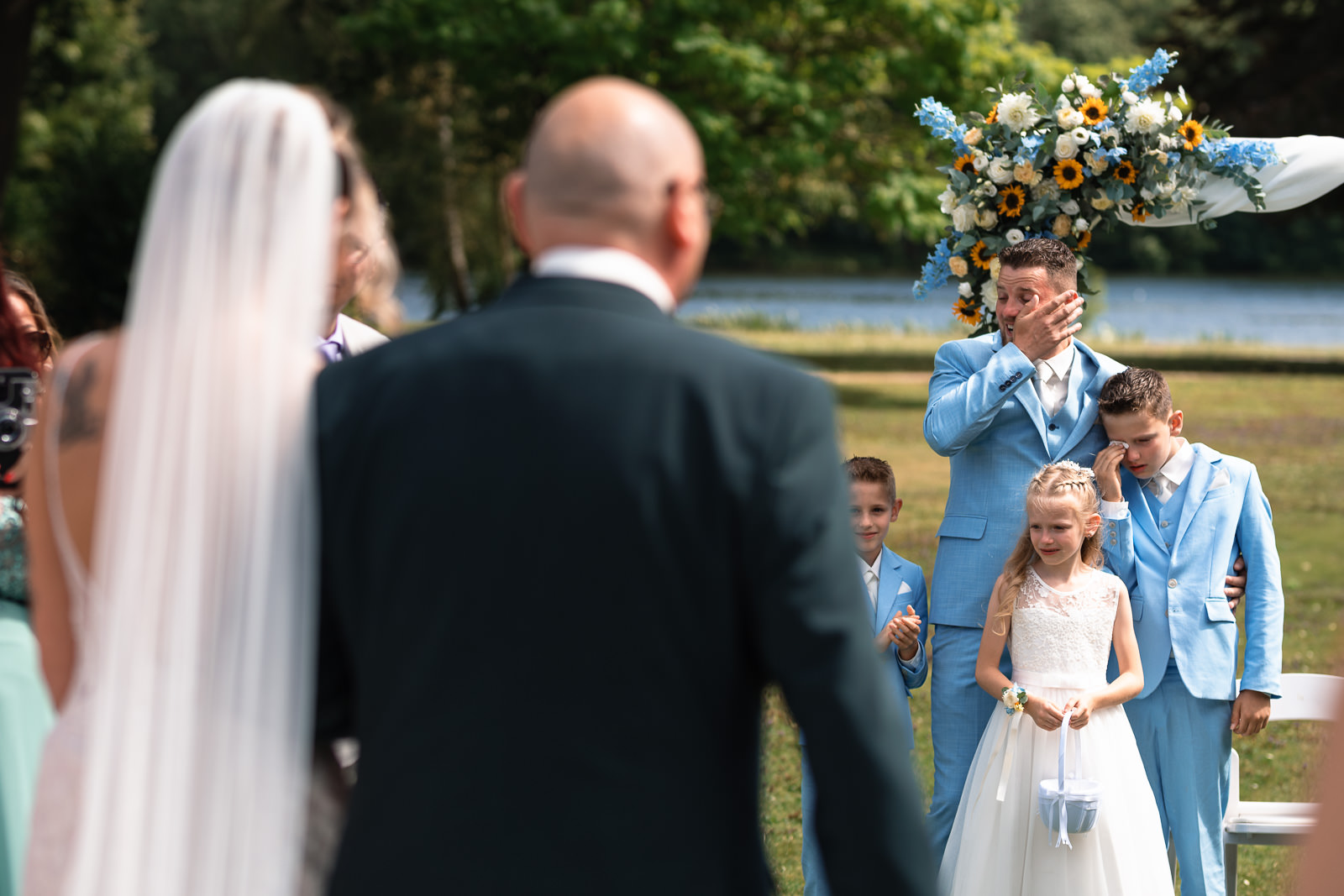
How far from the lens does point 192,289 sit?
7.24 feet

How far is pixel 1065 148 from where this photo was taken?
523cm

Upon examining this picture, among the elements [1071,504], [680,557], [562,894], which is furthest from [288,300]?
[1071,504]

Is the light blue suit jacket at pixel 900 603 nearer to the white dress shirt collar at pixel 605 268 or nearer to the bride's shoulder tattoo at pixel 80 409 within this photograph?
the white dress shirt collar at pixel 605 268

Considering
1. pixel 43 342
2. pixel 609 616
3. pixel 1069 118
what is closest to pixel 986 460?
A: pixel 1069 118

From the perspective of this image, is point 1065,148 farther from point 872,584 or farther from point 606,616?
point 606,616

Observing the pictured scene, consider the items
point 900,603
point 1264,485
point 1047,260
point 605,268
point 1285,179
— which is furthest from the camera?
point 1264,485

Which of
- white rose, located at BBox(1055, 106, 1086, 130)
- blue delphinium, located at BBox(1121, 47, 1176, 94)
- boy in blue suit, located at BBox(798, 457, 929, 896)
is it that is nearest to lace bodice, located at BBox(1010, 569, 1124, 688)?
boy in blue suit, located at BBox(798, 457, 929, 896)

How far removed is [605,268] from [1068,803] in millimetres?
2921

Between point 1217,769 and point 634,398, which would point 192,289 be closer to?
point 634,398

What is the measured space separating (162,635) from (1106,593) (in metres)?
3.40

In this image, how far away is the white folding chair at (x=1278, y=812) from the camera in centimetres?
469

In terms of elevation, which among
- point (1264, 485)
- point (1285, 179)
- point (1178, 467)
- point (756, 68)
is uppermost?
point (756, 68)

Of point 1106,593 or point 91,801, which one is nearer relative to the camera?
point 91,801

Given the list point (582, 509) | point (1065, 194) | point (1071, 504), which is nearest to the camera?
point (582, 509)
